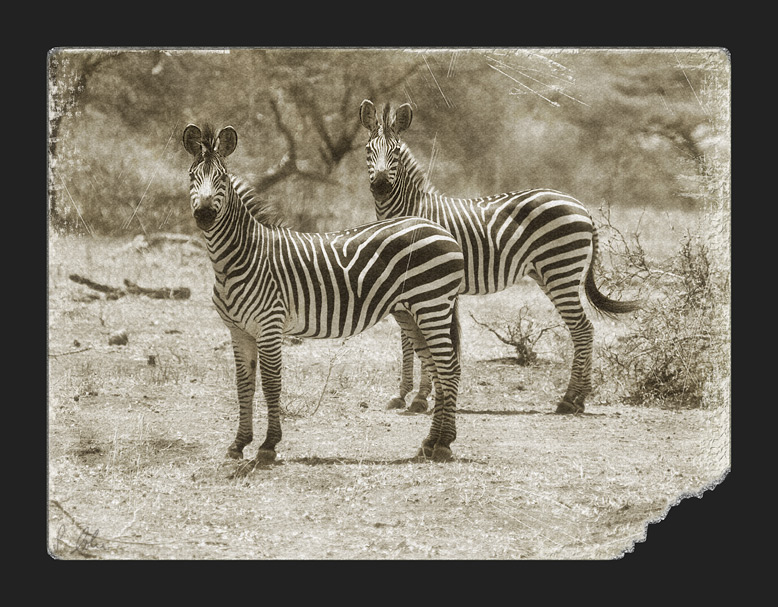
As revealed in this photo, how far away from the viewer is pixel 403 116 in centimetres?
Result: 1012

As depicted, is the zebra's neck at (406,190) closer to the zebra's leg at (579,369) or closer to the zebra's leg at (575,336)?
the zebra's leg at (575,336)

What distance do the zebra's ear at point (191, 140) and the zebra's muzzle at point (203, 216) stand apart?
49 centimetres

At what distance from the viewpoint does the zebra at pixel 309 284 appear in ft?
32.4

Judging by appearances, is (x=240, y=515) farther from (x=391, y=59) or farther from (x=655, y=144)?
(x=655, y=144)

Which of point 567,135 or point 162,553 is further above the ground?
point 567,135

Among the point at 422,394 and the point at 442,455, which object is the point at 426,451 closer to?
the point at 442,455

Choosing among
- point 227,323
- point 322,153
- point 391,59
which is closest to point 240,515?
point 227,323

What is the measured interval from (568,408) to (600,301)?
2.95 feet

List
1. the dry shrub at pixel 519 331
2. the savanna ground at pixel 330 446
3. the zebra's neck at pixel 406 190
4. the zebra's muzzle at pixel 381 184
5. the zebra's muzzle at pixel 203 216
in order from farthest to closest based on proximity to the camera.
Result: the dry shrub at pixel 519 331
the zebra's neck at pixel 406 190
the zebra's muzzle at pixel 381 184
the savanna ground at pixel 330 446
the zebra's muzzle at pixel 203 216

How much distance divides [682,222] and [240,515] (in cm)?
415

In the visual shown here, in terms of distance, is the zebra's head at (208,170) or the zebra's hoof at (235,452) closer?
the zebra's head at (208,170)

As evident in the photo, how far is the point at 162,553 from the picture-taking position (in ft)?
32.2

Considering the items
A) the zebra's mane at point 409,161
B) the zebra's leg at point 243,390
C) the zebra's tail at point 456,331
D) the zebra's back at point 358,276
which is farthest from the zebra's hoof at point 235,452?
the zebra's mane at point 409,161

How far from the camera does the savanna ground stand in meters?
9.80
